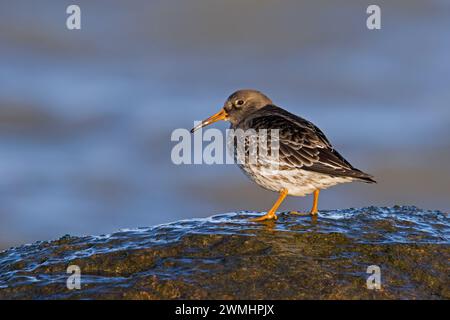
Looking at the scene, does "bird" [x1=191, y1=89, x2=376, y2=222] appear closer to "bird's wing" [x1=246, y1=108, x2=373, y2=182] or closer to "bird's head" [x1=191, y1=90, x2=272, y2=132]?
"bird's wing" [x1=246, y1=108, x2=373, y2=182]

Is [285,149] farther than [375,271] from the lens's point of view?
Yes

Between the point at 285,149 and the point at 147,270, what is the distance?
3252 mm

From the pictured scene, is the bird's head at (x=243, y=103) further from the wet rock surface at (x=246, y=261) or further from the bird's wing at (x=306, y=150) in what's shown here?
the wet rock surface at (x=246, y=261)

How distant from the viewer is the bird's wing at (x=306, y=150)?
9727 millimetres

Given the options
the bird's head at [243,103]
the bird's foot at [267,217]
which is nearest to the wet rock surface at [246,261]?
the bird's foot at [267,217]

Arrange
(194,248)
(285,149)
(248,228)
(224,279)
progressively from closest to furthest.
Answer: (224,279)
(194,248)
(248,228)
(285,149)

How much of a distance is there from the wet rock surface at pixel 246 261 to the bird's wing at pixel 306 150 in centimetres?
68

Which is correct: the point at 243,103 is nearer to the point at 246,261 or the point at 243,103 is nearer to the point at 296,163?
the point at 296,163

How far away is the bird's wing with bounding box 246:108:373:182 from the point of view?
9727mm

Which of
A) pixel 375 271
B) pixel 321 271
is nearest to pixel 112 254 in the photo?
pixel 321 271

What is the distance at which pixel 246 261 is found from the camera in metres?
7.50

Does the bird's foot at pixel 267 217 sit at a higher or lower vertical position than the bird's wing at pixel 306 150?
lower

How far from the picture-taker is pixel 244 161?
10312 millimetres

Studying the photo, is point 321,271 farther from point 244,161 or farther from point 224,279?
point 244,161
